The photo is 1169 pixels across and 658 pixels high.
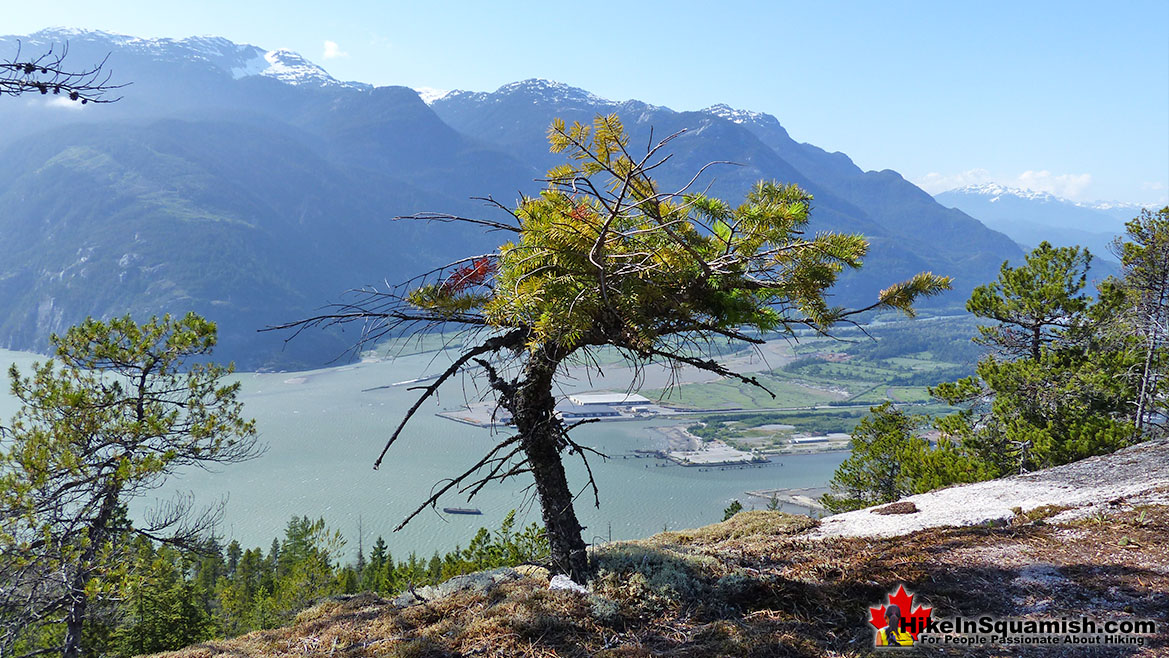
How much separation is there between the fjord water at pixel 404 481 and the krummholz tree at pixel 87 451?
22108 millimetres

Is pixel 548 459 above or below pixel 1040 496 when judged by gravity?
above

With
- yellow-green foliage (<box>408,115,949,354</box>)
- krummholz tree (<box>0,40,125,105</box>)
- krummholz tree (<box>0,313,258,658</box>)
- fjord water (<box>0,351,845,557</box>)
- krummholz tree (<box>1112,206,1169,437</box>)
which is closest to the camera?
yellow-green foliage (<box>408,115,949,354</box>)

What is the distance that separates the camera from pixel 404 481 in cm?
4325

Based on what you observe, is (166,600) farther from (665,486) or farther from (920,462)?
(665,486)

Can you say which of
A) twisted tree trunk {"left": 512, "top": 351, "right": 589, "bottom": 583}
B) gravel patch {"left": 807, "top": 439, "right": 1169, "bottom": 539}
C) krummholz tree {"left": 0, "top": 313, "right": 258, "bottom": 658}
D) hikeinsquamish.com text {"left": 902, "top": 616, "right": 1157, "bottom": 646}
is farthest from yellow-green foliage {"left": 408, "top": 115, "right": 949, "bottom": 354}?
krummholz tree {"left": 0, "top": 313, "right": 258, "bottom": 658}

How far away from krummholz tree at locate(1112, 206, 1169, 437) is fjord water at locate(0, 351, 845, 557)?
2319 cm

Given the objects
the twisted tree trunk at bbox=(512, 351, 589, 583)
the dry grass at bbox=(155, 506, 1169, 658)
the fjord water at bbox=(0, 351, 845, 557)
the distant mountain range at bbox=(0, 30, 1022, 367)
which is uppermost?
the distant mountain range at bbox=(0, 30, 1022, 367)

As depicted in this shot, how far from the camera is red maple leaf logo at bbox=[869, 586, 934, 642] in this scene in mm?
2953

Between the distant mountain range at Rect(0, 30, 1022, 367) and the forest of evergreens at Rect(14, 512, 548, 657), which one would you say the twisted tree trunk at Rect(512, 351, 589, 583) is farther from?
the distant mountain range at Rect(0, 30, 1022, 367)

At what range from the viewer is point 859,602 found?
332 cm

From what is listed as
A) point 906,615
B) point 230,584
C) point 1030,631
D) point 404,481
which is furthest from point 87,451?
point 404,481

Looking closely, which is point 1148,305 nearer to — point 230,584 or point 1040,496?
point 1040,496

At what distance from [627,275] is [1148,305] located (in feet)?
Answer: 39.1

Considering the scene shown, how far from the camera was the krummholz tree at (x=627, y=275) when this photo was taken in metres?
2.76
